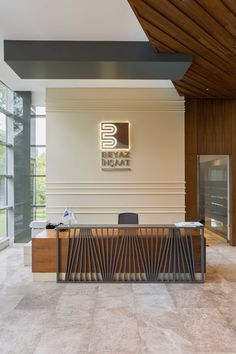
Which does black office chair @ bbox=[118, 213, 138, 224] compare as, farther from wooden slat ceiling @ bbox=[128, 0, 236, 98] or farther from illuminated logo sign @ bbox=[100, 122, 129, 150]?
wooden slat ceiling @ bbox=[128, 0, 236, 98]

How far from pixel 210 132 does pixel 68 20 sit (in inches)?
187

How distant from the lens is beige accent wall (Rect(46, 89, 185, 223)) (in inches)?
271

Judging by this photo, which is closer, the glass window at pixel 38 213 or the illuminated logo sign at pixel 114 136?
the illuminated logo sign at pixel 114 136

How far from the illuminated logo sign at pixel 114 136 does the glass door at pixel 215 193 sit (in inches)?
86.2

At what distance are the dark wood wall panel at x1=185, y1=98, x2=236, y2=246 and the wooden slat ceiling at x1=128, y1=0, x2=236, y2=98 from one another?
185 cm

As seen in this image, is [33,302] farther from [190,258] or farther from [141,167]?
[141,167]

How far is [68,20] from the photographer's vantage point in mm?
3996

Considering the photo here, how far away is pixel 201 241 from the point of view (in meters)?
4.58

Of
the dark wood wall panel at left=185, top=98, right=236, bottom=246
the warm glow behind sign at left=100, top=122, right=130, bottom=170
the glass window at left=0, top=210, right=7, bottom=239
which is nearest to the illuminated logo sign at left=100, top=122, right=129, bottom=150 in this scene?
the warm glow behind sign at left=100, top=122, right=130, bottom=170

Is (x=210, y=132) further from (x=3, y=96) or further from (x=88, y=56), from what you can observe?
(x=3, y=96)

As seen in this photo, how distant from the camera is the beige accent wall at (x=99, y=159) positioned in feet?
22.6

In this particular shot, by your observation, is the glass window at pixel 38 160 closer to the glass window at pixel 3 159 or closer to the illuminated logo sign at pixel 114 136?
the glass window at pixel 3 159

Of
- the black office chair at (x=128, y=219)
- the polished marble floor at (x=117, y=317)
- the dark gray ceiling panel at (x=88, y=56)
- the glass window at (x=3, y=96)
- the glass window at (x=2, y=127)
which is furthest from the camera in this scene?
the glass window at (x=2, y=127)

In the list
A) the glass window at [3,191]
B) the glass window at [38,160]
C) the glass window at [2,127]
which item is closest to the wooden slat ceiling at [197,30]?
the glass window at [38,160]
